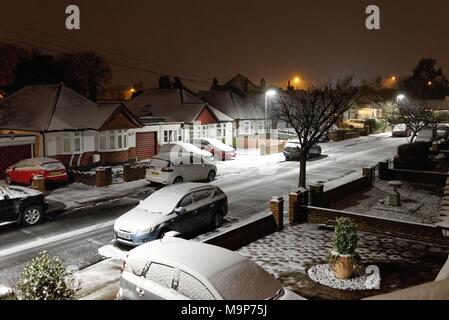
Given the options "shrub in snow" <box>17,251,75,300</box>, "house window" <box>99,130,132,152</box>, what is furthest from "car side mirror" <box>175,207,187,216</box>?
"house window" <box>99,130,132,152</box>

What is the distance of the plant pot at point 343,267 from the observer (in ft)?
32.6

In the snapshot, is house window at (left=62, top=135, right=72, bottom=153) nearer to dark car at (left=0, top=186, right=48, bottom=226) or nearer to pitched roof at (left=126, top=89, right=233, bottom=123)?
pitched roof at (left=126, top=89, right=233, bottom=123)

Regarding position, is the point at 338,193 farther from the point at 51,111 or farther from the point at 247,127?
the point at 247,127

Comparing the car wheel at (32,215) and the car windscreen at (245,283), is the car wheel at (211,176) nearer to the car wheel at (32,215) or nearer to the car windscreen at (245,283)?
the car wheel at (32,215)

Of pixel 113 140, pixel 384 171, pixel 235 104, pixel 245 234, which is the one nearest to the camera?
→ pixel 245 234

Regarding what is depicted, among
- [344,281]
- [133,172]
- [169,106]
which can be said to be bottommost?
[344,281]

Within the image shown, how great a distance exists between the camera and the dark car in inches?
567

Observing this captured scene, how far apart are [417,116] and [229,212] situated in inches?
1013

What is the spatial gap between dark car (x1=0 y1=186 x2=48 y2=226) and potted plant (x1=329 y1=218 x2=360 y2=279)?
10.4 m

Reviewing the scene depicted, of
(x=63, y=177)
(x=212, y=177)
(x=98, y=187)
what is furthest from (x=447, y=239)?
(x=63, y=177)

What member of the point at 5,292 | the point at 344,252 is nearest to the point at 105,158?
the point at 344,252

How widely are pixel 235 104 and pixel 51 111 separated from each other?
21.1 metres

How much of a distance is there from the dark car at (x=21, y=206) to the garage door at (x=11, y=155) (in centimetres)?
883

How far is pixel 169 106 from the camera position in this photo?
36938mm
